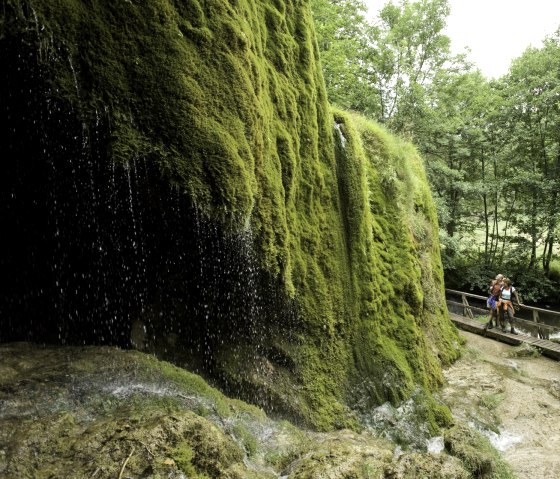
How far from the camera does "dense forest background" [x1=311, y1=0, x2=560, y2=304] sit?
61.2 feet

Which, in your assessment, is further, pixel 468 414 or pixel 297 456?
pixel 468 414

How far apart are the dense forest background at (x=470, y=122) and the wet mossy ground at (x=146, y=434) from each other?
14675 millimetres

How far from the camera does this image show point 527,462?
18.9 ft

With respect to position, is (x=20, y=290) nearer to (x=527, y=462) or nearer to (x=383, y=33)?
(x=527, y=462)

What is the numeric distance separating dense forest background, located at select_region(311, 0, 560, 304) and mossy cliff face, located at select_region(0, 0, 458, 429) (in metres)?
11.1

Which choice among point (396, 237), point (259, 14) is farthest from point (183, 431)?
point (396, 237)

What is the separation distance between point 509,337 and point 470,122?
42.7ft

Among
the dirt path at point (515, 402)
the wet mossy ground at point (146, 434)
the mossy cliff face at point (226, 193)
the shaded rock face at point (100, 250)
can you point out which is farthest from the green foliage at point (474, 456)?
the shaded rock face at point (100, 250)

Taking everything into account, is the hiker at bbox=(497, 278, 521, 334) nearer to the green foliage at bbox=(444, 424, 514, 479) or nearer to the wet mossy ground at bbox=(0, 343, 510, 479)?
the green foliage at bbox=(444, 424, 514, 479)

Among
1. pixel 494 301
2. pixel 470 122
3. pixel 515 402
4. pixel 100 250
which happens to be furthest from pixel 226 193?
pixel 470 122

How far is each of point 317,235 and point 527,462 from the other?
447cm

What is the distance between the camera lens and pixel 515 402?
8.05 m

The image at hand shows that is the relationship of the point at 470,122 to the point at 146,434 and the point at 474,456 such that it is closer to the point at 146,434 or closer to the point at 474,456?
the point at 474,456

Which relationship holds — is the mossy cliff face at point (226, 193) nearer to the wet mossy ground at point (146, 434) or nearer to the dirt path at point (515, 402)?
the dirt path at point (515, 402)
